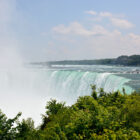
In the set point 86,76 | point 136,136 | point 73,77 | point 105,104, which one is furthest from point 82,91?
point 136,136

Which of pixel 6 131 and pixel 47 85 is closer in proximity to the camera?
pixel 6 131

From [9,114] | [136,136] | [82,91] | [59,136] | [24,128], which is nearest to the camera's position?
[136,136]

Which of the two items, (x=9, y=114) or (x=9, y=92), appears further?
(x=9, y=92)

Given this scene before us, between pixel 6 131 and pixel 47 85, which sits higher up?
pixel 6 131

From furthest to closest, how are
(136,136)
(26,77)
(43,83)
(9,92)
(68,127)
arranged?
(26,77) < (9,92) < (43,83) < (68,127) < (136,136)

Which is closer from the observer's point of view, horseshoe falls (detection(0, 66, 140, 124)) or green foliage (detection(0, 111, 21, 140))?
green foliage (detection(0, 111, 21, 140))

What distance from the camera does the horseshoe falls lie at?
2629 centimetres

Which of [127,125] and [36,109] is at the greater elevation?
[127,125]

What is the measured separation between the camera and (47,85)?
38375 millimetres

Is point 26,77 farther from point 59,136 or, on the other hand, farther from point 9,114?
point 59,136

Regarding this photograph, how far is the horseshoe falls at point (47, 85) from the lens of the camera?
26.3 metres

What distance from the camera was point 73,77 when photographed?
1284 inches

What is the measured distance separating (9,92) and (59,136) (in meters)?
37.3

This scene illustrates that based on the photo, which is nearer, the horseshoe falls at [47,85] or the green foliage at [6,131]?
the green foliage at [6,131]
